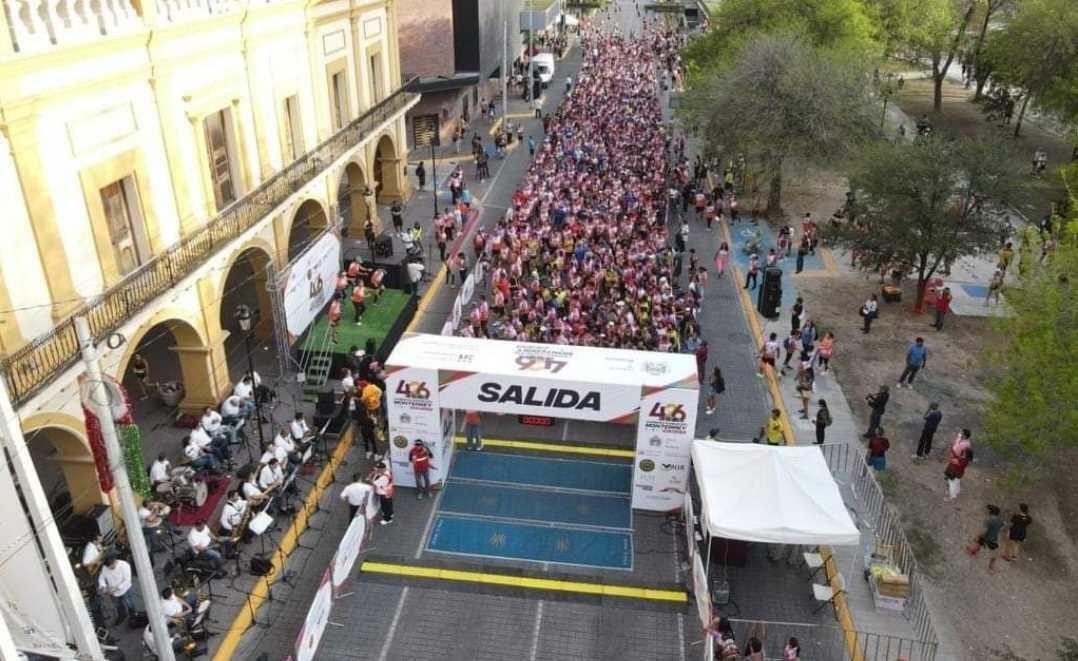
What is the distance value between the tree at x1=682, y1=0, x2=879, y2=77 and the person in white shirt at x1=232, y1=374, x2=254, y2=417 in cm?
2734

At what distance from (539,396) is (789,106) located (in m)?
20.9

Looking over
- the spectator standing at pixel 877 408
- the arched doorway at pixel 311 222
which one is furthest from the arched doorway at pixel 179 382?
the spectator standing at pixel 877 408

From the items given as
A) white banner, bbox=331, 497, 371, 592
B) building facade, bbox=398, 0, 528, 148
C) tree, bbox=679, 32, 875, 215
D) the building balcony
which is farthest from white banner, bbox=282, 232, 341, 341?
building facade, bbox=398, 0, 528, 148

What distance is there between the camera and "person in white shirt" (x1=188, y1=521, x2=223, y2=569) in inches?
558

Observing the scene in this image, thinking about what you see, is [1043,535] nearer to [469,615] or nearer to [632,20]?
[469,615]

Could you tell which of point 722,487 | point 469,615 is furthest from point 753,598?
point 469,615

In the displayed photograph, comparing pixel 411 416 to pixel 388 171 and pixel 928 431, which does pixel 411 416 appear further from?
pixel 388 171

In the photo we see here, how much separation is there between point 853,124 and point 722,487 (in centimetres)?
2249

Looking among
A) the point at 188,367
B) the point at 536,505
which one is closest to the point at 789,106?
the point at 536,505

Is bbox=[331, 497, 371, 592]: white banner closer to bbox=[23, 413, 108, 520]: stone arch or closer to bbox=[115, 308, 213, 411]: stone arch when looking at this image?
bbox=[23, 413, 108, 520]: stone arch

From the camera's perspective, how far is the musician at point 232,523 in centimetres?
1480

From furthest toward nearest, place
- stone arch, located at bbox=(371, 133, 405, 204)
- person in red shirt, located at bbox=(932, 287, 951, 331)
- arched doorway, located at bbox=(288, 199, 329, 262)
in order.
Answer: stone arch, located at bbox=(371, 133, 405, 204) → arched doorway, located at bbox=(288, 199, 329, 262) → person in red shirt, located at bbox=(932, 287, 951, 331)

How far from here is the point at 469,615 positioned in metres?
14.1

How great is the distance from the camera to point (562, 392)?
1591cm
